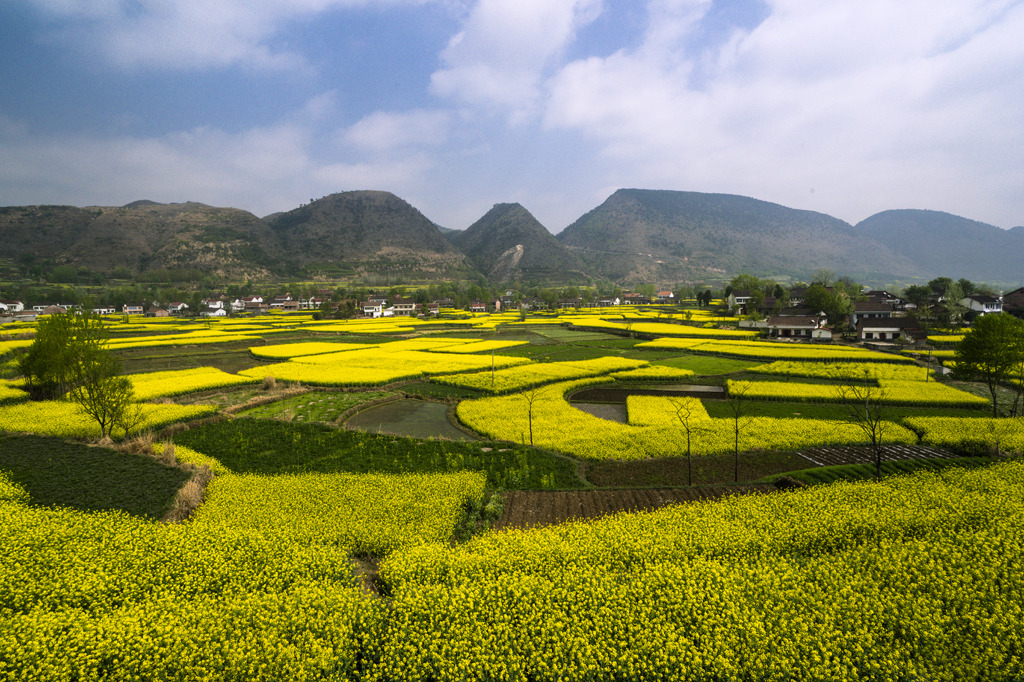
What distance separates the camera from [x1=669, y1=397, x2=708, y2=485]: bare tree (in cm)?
2312

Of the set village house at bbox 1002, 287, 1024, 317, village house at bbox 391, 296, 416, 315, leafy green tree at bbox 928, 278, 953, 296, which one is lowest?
village house at bbox 391, 296, 416, 315

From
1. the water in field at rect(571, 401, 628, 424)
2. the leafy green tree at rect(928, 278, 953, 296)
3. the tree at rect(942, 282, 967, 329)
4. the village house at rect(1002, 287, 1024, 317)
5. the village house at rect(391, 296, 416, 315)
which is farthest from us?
the village house at rect(391, 296, 416, 315)

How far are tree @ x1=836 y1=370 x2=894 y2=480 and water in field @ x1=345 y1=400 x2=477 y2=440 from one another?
74.2ft

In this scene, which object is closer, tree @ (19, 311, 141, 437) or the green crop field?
the green crop field

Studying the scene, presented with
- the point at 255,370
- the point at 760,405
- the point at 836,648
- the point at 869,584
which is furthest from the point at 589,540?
the point at 255,370

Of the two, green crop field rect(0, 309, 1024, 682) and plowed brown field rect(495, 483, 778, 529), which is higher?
green crop field rect(0, 309, 1024, 682)

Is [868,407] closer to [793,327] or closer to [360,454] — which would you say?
[360,454]

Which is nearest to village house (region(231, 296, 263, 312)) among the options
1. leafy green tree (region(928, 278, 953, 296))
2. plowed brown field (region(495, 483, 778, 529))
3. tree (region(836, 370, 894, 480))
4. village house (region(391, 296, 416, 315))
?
village house (region(391, 296, 416, 315))

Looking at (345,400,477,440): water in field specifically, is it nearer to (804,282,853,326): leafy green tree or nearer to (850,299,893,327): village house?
(804,282,853,326): leafy green tree

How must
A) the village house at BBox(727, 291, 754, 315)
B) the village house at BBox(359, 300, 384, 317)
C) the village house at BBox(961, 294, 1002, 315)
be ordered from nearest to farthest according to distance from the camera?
1. the village house at BBox(961, 294, 1002, 315)
2. the village house at BBox(727, 291, 754, 315)
3. the village house at BBox(359, 300, 384, 317)

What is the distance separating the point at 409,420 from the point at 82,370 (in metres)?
22.7

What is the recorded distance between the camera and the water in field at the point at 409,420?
28812 mm

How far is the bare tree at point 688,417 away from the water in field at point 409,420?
13.2 metres

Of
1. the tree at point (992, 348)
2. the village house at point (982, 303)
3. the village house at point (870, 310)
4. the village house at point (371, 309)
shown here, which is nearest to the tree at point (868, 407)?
the tree at point (992, 348)
